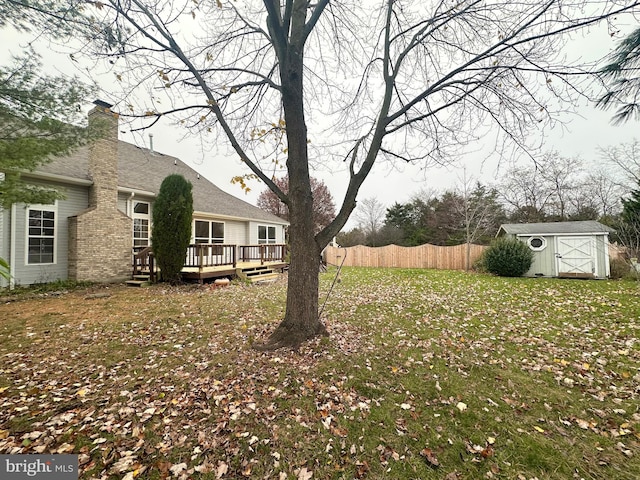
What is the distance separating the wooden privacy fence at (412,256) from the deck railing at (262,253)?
3412mm

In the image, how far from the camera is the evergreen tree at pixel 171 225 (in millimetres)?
8656

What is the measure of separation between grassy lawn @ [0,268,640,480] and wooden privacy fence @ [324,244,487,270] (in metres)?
11.4

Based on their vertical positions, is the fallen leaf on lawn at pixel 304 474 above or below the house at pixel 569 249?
below

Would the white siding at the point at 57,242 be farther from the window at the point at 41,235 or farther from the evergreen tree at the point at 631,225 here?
the evergreen tree at the point at 631,225

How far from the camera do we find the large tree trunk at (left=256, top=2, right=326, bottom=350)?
3939 millimetres

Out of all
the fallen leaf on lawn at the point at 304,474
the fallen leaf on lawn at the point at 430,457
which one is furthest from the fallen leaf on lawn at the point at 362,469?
the fallen leaf on lawn at the point at 430,457

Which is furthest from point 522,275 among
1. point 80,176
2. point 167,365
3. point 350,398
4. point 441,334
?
point 80,176

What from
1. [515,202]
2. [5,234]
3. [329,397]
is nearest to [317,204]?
[515,202]

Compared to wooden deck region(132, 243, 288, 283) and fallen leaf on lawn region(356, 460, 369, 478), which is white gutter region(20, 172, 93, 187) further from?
fallen leaf on lawn region(356, 460, 369, 478)

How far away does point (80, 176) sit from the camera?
8.96 metres

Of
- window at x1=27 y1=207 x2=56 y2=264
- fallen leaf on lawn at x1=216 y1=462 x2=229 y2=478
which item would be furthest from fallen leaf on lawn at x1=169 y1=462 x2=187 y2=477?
window at x1=27 y1=207 x2=56 y2=264

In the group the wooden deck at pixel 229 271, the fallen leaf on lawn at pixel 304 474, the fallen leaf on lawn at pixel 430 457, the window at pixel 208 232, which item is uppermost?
the window at pixel 208 232

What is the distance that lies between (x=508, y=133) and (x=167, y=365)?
647 centimetres

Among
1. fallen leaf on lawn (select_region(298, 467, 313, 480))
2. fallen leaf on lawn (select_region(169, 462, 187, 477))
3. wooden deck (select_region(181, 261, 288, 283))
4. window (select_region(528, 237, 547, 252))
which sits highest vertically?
window (select_region(528, 237, 547, 252))
